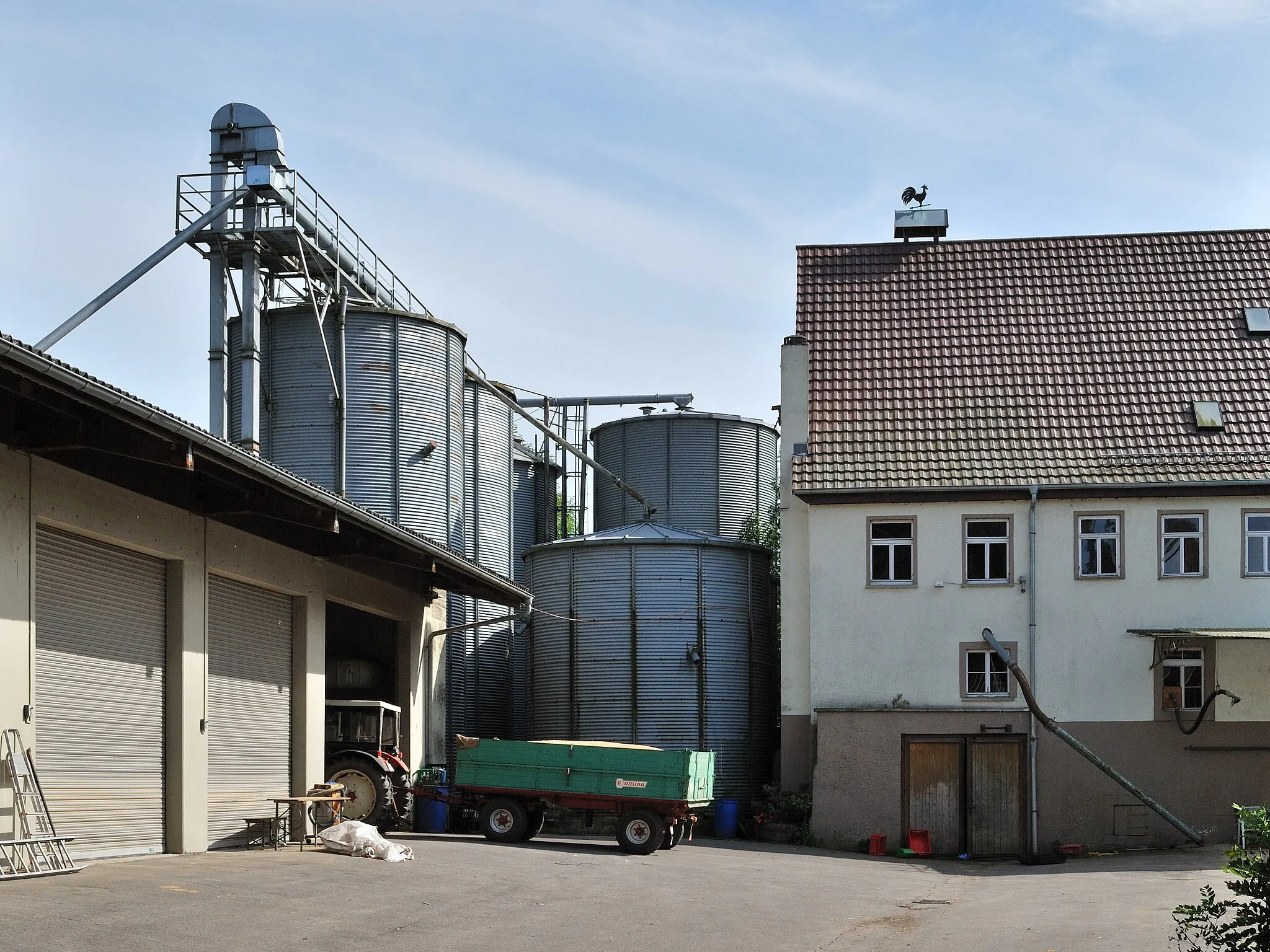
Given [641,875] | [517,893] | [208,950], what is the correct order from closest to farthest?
1. [208,950]
2. [517,893]
3. [641,875]

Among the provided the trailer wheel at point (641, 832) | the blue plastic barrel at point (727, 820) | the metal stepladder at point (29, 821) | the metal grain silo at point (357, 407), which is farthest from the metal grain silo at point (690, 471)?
the metal stepladder at point (29, 821)

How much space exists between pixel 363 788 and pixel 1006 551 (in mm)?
12586

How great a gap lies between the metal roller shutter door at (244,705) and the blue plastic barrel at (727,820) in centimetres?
972

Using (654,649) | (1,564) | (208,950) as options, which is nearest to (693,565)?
(654,649)

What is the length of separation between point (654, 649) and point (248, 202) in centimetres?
1212

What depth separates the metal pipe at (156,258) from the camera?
3206cm

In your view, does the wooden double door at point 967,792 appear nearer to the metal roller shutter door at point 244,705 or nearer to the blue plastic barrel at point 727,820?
the blue plastic barrel at point 727,820

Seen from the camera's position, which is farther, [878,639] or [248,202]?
[248,202]

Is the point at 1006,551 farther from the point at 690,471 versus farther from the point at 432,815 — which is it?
the point at 690,471

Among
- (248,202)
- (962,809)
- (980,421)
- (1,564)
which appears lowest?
(962,809)

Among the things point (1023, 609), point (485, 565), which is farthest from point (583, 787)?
point (485, 565)

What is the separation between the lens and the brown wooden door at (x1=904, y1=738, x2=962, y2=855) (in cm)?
2966

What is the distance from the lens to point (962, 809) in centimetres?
2973

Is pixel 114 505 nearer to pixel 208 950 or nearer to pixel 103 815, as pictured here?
pixel 103 815
